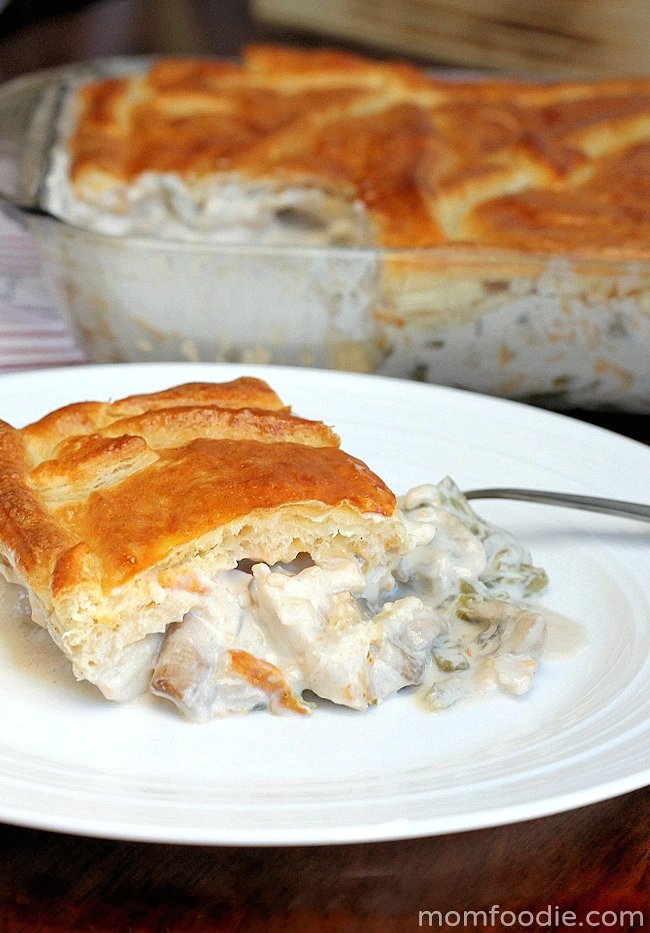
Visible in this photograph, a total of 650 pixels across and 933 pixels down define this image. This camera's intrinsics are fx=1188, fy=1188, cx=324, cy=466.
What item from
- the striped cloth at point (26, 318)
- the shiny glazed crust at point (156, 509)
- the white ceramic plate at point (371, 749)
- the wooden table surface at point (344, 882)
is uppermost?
the shiny glazed crust at point (156, 509)

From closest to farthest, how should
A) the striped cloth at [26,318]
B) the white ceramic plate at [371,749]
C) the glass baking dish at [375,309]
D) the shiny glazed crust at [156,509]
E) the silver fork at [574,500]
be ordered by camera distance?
the white ceramic plate at [371,749] → the shiny glazed crust at [156,509] → the silver fork at [574,500] → the glass baking dish at [375,309] → the striped cloth at [26,318]

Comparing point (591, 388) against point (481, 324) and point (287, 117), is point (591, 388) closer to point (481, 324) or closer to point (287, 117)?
point (481, 324)

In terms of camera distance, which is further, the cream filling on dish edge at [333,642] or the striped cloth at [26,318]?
the striped cloth at [26,318]

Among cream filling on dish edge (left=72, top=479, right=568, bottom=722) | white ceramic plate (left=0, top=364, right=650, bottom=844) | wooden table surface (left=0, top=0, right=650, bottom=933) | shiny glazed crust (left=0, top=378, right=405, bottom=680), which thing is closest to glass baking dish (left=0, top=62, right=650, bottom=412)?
white ceramic plate (left=0, top=364, right=650, bottom=844)

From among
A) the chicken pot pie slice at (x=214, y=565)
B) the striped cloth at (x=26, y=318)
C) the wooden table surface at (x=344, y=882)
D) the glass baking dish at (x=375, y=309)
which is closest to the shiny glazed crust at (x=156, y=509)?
the chicken pot pie slice at (x=214, y=565)

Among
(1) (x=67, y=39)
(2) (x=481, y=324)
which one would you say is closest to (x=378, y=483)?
(2) (x=481, y=324)

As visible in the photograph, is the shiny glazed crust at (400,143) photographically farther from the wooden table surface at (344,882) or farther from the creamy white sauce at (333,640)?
the wooden table surface at (344,882)
